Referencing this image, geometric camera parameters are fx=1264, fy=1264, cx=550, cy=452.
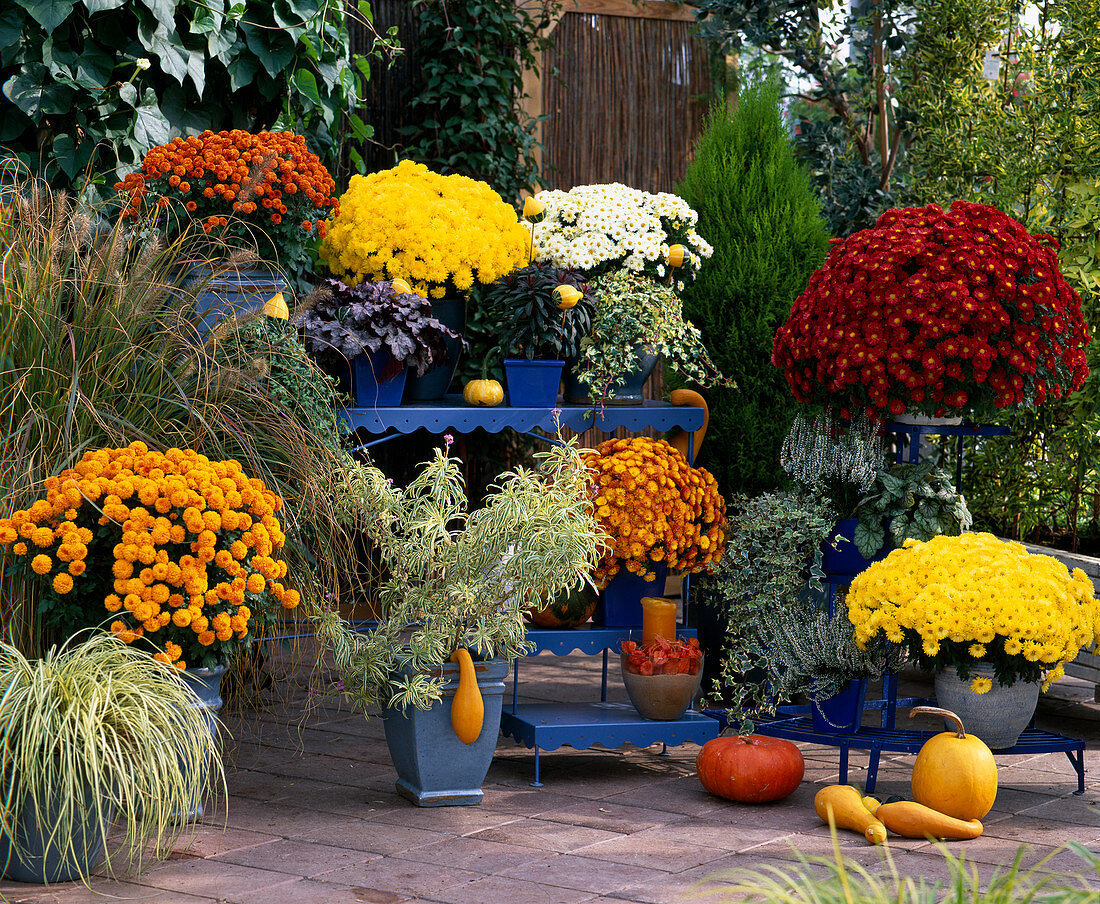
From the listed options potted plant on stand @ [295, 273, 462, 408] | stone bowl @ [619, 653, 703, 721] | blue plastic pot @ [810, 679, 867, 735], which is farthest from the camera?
potted plant on stand @ [295, 273, 462, 408]

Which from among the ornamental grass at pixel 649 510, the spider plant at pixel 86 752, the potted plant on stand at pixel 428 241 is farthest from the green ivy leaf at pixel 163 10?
the spider plant at pixel 86 752

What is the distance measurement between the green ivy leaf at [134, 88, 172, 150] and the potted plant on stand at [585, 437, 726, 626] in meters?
1.71

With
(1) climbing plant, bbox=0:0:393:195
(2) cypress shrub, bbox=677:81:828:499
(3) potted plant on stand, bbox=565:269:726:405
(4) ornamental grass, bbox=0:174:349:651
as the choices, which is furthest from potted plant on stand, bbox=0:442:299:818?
(2) cypress shrub, bbox=677:81:828:499

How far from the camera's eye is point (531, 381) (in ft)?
12.7

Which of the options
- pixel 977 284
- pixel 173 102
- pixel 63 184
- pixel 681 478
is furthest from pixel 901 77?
pixel 63 184

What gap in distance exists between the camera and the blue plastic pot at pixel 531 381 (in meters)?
3.86

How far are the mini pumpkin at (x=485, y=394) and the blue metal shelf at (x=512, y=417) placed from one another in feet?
0.09

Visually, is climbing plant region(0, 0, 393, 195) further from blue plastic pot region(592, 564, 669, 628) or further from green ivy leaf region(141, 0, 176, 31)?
blue plastic pot region(592, 564, 669, 628)

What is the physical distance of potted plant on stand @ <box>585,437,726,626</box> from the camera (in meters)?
3.63

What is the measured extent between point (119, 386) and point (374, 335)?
782 millimetres

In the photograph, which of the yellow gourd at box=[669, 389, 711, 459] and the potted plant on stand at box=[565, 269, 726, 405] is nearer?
the potted plant on stand at box=[565, 269, 726, 405]

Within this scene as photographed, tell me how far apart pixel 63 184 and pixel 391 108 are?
66.8 inches

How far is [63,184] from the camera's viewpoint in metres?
4.00

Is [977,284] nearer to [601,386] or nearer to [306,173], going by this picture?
[601,386]
